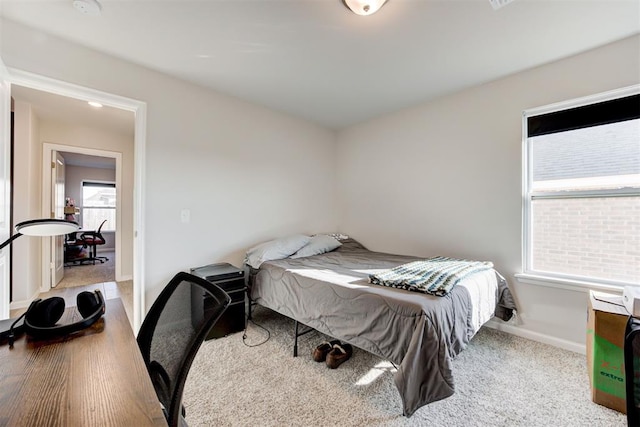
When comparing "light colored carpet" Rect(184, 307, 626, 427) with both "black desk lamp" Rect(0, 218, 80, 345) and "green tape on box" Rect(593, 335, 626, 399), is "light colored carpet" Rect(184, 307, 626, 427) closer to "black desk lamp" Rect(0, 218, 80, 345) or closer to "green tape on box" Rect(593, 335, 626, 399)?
"green tape on box" Rect(593, 335, 626, 399)

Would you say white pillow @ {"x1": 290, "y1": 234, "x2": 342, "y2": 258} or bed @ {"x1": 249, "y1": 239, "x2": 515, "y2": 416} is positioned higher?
white pillow @ {"x1": 290, "y1": 234, "x2": 342, "y2": 258}

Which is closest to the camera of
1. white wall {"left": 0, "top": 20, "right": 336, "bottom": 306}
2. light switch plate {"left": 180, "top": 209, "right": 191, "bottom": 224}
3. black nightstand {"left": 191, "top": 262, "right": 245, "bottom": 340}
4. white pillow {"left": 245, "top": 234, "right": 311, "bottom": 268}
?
white wall {"left": 0, "top": 20, "right": 336, "bottom": 306}

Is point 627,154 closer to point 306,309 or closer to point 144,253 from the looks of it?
point 306,309

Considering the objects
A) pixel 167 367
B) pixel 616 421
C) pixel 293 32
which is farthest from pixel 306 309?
pixel 293 32

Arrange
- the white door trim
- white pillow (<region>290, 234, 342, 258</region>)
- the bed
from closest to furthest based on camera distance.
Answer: the bed
the white door trim
white pillow (<region>290, 234, 342, 258</region>)

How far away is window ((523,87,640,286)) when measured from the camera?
6.55 feet

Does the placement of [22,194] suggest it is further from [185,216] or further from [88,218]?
[88,218]

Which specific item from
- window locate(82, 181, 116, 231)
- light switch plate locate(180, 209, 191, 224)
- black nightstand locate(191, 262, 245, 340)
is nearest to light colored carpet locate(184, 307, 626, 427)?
black nightstand locate(191, 262, 245, 340)

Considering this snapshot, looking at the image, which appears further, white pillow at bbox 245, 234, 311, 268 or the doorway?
the doorway

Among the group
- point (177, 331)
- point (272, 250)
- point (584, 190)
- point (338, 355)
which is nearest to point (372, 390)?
point (338, 355)

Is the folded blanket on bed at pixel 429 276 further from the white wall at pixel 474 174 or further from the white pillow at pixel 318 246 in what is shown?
the white pillow at pixel 318 246

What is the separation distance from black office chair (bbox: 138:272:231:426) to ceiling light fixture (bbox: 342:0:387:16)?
1.75 metres

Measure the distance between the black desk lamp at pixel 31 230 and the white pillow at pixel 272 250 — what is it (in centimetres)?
176

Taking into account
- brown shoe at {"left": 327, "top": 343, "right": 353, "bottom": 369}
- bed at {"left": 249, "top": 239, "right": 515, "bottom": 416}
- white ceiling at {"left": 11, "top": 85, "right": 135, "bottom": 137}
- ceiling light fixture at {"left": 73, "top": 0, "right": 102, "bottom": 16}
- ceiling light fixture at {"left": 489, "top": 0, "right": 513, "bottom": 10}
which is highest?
ceiling light fixture at {"left": 489, "top": 0, "right": 513, "bottom": 10}
